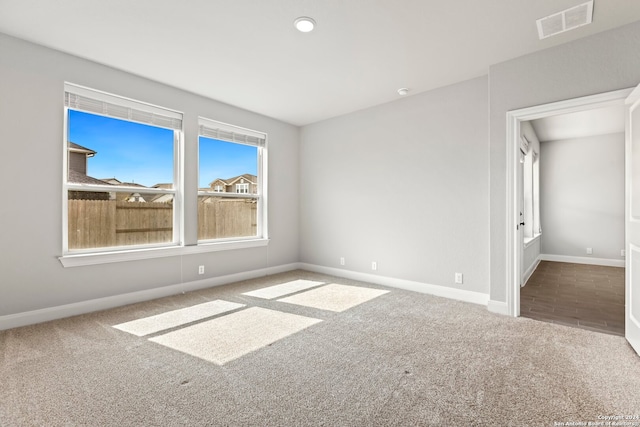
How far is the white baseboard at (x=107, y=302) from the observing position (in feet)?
9.16

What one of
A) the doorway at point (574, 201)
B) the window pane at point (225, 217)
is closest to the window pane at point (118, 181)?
the window pane at point (225, 217)

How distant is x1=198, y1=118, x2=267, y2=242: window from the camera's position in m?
4.38

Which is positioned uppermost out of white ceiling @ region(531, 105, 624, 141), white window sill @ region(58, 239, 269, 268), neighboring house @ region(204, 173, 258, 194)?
white ceiling @ region(531, 105, 624, 141)

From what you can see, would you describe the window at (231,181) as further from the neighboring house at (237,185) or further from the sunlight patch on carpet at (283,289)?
the sunlight patch on carpet at (283,289)

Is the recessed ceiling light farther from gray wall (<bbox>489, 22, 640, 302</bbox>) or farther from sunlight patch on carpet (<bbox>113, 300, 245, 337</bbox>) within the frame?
sunlight patch on carpet (<bbox>113, 300, 245, 337</bbox>)

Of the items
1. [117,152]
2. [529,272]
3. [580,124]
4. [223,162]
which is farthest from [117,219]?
[580,124]

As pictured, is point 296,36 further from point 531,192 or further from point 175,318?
point 531,192

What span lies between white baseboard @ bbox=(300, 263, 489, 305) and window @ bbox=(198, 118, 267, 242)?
135cm

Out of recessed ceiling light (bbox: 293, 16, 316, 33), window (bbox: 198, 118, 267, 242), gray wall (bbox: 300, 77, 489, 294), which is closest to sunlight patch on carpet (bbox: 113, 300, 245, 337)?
window (bbox: 198, 118, 267, 242)

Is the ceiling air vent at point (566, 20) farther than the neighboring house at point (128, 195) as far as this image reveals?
No

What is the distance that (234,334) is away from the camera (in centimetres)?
268

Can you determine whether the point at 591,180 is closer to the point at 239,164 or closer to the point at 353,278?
the point at 353,278

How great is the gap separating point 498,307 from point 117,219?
4.44m

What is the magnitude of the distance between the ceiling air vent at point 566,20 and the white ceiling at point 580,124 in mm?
2316
